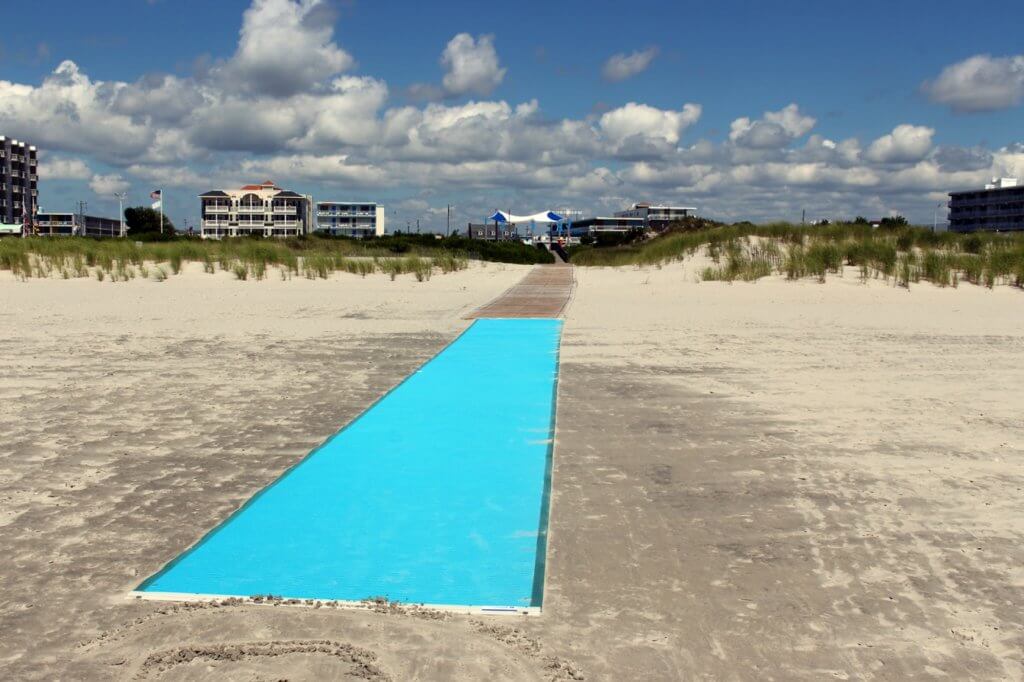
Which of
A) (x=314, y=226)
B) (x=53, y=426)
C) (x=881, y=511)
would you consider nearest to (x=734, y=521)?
(x=881, y=511)

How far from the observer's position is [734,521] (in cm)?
397

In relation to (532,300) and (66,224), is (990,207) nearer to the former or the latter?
(532,300)

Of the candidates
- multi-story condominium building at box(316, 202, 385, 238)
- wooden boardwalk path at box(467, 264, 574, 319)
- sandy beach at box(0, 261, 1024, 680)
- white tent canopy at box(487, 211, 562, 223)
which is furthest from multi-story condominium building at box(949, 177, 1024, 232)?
sandy beach at box(0, 261, 1024, 680)

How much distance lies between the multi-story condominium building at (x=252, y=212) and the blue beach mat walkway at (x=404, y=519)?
417ft

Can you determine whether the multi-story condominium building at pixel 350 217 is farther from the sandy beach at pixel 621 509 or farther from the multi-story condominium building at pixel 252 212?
the sandy beach at pixel 621 509

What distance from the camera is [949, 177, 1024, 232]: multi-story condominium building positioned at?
113688 mm

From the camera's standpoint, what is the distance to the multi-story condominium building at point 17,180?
333ft

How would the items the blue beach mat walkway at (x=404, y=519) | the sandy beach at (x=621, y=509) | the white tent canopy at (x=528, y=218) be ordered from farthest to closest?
the white tent canopy at (x=528, y=218)
the blue beach mat walkway at (x=404, y=519)
the sandy beach at (x=621, y=509)

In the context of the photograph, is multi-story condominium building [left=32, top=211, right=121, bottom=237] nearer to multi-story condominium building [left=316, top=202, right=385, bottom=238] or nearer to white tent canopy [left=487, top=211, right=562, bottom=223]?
multi-story condominium building [left=316, top=202, right=385, bottom=238]

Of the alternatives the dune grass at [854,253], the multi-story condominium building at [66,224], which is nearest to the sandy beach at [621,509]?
the dune grass at [854,253]

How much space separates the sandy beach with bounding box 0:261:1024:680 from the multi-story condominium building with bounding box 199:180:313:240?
124 m

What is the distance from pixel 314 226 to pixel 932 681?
481ft

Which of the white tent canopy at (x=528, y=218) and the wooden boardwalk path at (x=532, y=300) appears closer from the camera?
the wooden boardwalk path at (x=532, y=300)

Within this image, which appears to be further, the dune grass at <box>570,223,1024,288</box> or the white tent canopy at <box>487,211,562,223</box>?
the white tent canopy at <box>487,211,562,223</box>
